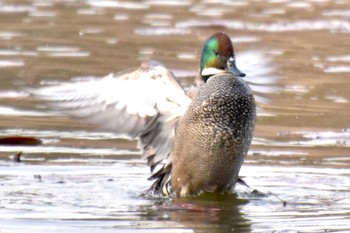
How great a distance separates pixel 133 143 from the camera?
9.61m

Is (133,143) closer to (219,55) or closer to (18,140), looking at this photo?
(18,140)

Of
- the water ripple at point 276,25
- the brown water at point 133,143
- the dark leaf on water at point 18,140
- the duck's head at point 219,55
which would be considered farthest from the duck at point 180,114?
the water ripple at point 276,25

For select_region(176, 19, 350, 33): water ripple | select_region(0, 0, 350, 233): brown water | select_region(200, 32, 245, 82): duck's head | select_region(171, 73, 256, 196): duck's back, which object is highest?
select_region(200, 32, 245, 82): duck's head

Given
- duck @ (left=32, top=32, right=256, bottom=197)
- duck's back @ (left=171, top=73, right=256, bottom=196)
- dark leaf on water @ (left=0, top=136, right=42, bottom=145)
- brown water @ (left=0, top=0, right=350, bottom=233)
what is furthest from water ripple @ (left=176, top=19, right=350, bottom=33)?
duck's back @ (left=171, top=73, right=256, bottom=196)

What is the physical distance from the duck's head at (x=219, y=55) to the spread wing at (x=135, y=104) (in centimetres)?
27

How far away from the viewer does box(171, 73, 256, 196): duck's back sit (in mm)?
7832

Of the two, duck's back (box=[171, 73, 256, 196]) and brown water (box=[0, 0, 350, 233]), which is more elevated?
duck's back (box=[171, 73, 256, 196])

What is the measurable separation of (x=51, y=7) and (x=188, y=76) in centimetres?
633

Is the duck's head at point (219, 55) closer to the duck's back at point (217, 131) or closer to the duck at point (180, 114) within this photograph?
the duck at point (180, 114)

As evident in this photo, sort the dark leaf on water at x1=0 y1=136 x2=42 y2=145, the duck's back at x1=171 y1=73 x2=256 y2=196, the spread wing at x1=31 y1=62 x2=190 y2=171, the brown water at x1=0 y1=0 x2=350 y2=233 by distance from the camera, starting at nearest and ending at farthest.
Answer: the brown water at x1=0 y1=0 x2=350 y2=233, the duck's back at x1=171 y1=73 x2=256 y2=196, the spread wing at x1=31 y1=62 x2=190 y2=171, the dark leaf on water at x1=0 y1=136 x2=42 y2=145

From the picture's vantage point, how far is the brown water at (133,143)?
23.7 ft

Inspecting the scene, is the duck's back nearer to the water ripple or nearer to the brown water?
the brown water

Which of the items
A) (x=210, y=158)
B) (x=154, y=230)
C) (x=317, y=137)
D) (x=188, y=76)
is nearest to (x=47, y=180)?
(x=210, y=158)

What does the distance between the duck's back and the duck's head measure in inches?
5.2
